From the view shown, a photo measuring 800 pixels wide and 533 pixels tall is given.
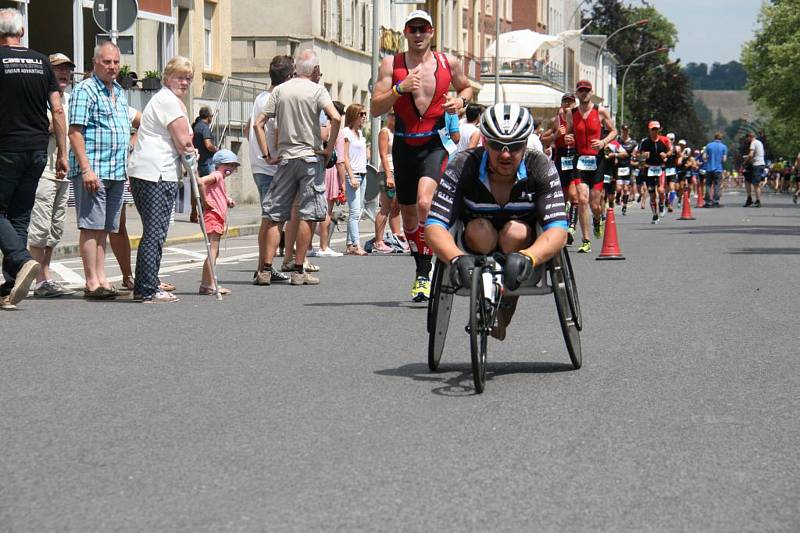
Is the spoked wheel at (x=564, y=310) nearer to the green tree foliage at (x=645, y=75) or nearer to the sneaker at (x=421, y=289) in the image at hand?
the sneaker at (x=421, y=289)

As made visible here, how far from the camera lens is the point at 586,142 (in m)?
20.6

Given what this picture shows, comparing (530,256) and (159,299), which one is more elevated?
(530,256)

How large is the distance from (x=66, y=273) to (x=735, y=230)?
556 inches

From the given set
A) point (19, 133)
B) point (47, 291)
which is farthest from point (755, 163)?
point (19, 133)

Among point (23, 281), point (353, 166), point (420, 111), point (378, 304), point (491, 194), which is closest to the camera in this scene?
point (491, 194)

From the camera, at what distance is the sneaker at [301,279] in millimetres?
14367

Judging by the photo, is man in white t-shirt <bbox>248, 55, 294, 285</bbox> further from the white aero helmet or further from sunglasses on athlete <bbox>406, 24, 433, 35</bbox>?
the white aero helmet

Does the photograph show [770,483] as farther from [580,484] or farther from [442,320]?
[442,320]

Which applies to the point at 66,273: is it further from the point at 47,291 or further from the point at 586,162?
the point at 586,162

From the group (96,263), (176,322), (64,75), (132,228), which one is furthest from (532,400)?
(132,228)

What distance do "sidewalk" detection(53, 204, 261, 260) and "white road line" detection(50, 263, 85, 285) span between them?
163 cm

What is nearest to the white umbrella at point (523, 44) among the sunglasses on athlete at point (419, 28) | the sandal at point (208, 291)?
the sandal at point (208, 291)

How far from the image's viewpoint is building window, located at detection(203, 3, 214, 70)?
A: 4272cm

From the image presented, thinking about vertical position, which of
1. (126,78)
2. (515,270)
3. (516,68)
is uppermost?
(516,68)
